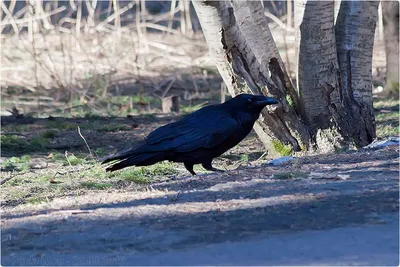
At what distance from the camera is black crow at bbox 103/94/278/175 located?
23.2 feet

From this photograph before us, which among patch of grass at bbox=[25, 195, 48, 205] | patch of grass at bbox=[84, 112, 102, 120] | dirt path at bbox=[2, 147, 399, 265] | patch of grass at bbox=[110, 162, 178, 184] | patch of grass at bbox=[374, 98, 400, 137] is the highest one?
dirt path at bbox=[2, 147, 399, 265]

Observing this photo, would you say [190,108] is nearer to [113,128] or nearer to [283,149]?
[113,128]

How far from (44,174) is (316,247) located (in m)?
4.27

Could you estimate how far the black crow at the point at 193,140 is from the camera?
7.07 metres

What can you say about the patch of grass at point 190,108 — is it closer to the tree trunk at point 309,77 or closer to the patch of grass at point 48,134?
the patch of grass at point 48,134

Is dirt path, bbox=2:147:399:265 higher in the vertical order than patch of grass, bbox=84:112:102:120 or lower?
higher

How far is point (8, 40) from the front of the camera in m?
16.2

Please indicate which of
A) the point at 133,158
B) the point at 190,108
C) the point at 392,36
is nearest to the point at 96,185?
the point at 133,158

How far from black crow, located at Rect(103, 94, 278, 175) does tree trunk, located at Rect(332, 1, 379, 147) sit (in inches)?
65.5

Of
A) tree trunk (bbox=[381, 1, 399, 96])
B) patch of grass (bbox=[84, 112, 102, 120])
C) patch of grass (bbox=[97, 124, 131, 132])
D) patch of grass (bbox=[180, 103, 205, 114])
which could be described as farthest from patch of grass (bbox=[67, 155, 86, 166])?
tree trunk (bbox=[381, 1, 399, 96])

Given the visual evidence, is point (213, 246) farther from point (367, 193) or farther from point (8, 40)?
point (8, 40)

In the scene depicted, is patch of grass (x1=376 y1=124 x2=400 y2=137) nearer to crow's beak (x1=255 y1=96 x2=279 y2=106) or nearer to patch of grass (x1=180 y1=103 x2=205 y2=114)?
crow's beak (x1=255 y1=96 x2=279 y2=106)

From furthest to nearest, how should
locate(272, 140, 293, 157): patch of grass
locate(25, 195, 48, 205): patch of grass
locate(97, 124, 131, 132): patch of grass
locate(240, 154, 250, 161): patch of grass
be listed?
locate(97, 124, 131, 132): patch of grass, locate(240, 154, 250, 161): patch of grass, locate(272, 140, 293, 157): patch of grass, locate(25, 195, 48, 205): patch of grass

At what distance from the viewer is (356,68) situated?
886 centimetres
